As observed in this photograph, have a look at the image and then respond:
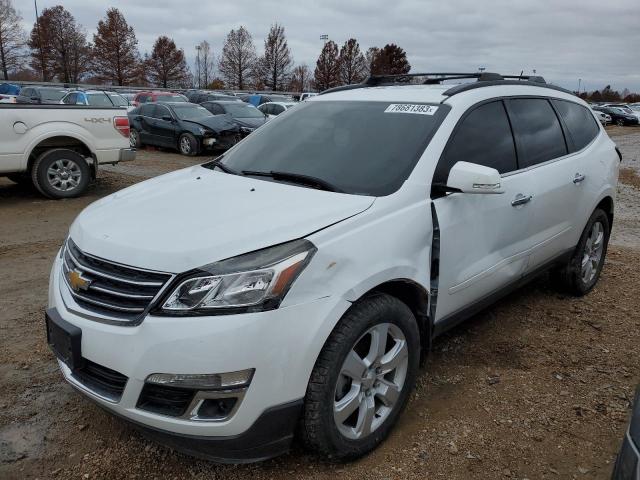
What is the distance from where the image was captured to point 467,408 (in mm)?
3082

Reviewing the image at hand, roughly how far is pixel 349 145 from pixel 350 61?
65.3m

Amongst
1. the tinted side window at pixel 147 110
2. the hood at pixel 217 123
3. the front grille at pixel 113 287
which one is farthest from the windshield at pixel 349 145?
the tinted side window at pixel 147 110

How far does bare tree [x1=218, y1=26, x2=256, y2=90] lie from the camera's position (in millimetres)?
66500

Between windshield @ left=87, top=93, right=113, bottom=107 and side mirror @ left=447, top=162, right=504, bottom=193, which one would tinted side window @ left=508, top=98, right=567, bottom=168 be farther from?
windshield @ left=87, top=93, right=113, bottom=107

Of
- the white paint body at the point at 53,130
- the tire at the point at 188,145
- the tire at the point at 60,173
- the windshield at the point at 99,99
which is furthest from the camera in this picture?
the windshield at the point at 99,99

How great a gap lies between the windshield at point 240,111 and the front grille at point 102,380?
1480 cm

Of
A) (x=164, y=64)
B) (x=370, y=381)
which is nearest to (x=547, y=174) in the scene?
(x=370, y=381)

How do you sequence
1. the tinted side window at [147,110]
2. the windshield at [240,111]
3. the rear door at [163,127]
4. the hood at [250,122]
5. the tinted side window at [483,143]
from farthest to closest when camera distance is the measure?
1. the windshield at [240,111]
2. the tinted side window at [147,110]
3. the hood at [250,122]
4. the rear door at [163,127]
5. the tinted side window at [483,143]

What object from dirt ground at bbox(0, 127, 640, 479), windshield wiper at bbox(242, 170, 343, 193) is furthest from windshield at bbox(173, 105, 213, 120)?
windshield wiper at bbox(242, 170, 343, 193)

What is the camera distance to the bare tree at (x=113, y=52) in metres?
59.8

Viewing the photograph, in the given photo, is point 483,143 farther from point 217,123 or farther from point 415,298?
point 217,123

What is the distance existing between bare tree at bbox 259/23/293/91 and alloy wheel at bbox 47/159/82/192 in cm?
5912

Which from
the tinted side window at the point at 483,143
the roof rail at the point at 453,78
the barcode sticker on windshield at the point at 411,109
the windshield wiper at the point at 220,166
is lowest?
the windshield wiper at the point at 220,166

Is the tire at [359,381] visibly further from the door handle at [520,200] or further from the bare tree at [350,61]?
the bare tree at [350,61]
